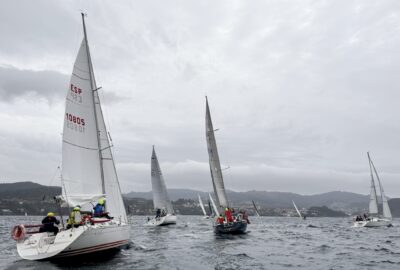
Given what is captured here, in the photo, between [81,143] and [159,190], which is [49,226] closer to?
[81,143]

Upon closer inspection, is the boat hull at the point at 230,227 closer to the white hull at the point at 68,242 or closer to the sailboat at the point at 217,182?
the sailboat at the point at 217,182

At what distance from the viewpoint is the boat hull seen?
38.9 meters

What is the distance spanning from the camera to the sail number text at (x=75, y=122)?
82.5 feet

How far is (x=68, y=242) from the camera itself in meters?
20.3

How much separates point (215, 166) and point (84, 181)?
20105 mm

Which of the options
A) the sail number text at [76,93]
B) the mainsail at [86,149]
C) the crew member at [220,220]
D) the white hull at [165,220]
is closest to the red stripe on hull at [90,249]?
the mainsail at [86,149]

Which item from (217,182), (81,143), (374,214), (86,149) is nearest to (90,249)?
(86,149)

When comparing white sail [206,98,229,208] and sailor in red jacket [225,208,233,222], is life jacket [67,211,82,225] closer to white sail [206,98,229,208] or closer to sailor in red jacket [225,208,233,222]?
sailor in red jacket [225,208,233,222]

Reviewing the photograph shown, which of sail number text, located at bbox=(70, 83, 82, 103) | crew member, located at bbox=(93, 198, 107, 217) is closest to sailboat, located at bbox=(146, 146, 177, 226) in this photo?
sail number text, located at bbox=(70, 83, 82, 103)

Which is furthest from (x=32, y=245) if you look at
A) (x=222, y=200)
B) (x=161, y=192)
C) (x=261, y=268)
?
(x=161, y=192)

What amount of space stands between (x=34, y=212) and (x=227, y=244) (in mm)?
178365

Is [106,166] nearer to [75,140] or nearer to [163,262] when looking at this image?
[75,140]

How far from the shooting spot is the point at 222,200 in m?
42.5

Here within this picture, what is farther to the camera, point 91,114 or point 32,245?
point 91,114
